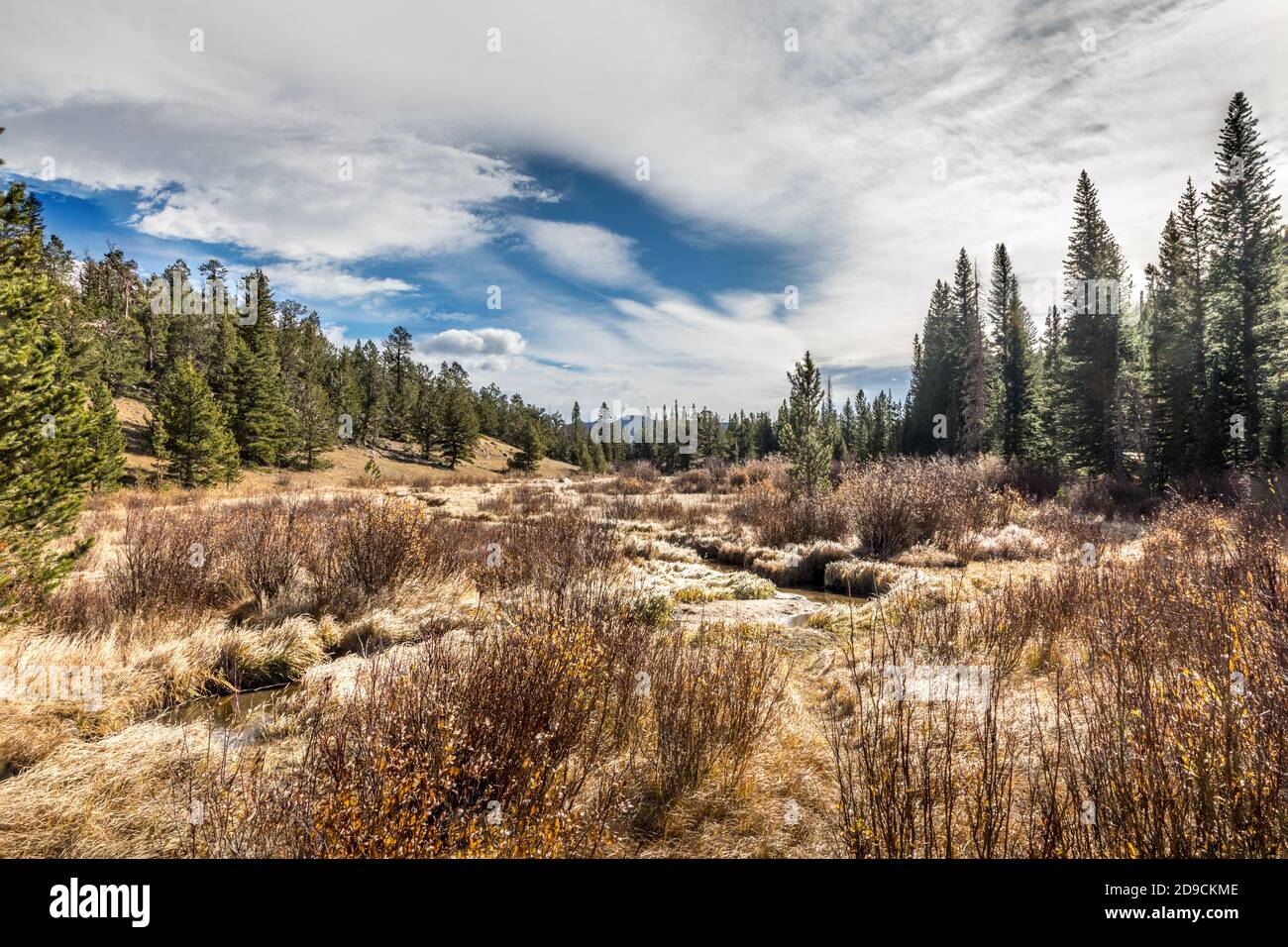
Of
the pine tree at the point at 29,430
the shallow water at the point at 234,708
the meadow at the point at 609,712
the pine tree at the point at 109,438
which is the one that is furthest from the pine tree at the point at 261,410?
the shallow water at the point at 234,708

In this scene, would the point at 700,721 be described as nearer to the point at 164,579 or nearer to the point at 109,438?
the point at 164,579

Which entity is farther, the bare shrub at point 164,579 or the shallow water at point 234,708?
the bare shrub at point 164,579

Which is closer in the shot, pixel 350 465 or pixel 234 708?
pixel 234 708

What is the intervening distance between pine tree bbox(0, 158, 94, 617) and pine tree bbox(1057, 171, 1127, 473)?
118 feet

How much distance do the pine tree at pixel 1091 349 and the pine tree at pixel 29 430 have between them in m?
36.0

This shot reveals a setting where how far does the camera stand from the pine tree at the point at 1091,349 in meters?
27.0

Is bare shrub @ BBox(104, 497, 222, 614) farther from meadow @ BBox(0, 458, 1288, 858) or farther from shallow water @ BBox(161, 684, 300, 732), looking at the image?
shallow water @ BBox(161, 684, 300, 732)

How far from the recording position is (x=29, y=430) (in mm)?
5387

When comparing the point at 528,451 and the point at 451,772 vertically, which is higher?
the point at 528,451

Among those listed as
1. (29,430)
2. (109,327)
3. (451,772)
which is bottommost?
(451,772)

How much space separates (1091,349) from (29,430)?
37755 mm

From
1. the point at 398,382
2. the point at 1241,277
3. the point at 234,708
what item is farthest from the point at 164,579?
the point at 398,382

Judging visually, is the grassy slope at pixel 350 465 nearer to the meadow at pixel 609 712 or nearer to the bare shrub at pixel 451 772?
the meadow at pixel 609 712
